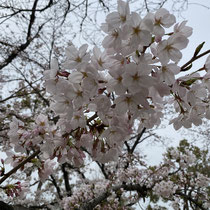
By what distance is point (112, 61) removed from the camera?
0.91 m

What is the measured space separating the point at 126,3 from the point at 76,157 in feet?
2.92

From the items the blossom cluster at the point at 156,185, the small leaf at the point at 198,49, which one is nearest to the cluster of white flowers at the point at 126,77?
the small leaf at the point at 198,49

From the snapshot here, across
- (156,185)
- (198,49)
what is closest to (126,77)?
(198,49)

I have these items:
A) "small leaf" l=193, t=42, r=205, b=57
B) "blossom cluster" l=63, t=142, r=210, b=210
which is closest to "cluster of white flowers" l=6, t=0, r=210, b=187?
"small leaf" l=193, t=42, r=205, b=57

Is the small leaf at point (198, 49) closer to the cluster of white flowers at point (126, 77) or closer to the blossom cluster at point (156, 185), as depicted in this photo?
the cluster of white flowers at point (126, 77)

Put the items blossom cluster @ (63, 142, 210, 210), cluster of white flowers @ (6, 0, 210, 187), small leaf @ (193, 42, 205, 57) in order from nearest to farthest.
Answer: cluster of white flowers @ (6, 0, 210, 187)
small leaf @ (193, 42, 205, 57)
blossom cluster @ (63, 142, 210, 210)

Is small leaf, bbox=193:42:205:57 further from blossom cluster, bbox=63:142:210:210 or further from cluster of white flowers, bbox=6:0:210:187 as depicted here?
blossom cluster, bbox=63:142:210:210

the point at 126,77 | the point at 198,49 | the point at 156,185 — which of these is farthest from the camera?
the point at 156,185

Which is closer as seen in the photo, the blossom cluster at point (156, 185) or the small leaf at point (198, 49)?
the small leaf at point (198, 49)

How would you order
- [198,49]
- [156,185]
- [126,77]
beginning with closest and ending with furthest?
[126,77]
[198,49]
[156,185]

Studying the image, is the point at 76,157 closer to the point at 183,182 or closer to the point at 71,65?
the point at 71,65

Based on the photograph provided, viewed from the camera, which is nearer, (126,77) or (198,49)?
(126,77)

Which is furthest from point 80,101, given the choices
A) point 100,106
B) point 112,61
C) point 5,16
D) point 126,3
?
point 5,16

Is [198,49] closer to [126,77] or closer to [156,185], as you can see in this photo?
[126,77]
